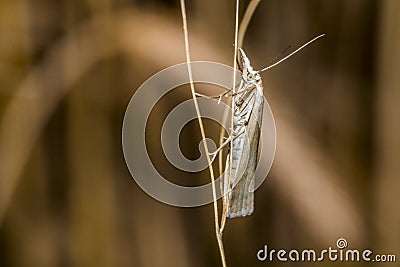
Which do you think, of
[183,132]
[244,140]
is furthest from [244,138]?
[183,132]

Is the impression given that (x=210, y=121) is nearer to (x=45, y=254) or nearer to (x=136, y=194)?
(x=136, y=194)

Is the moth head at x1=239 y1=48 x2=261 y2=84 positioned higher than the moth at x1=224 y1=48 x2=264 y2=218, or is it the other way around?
the moth head at x1=239 y1=48 x2=261 y2=84

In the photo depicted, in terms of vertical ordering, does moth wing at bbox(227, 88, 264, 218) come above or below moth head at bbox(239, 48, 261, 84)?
below

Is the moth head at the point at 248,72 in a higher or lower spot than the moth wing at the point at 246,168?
higher

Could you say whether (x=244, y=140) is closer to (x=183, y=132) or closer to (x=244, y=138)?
(x=244, y=138)

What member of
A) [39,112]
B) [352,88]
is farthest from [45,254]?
[352,88]

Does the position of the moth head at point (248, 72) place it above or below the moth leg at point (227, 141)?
above
